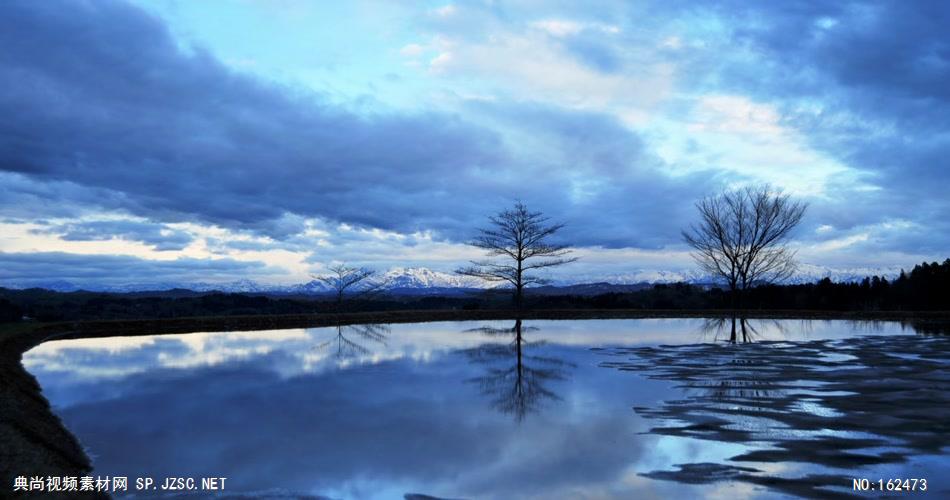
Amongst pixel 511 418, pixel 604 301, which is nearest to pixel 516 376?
pixel 511 418

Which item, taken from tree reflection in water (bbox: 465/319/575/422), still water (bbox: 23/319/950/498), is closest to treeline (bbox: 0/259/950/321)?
tree reflection in water (bbox: 465/319/575/422)

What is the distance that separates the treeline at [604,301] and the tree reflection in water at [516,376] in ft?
63.6

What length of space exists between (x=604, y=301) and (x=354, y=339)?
39389 millimetres

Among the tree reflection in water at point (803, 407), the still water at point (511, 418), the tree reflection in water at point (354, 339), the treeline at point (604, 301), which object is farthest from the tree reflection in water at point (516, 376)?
the treeline at point (604, 301)

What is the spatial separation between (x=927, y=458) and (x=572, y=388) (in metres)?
7.05

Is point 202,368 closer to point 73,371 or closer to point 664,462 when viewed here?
point 73,371

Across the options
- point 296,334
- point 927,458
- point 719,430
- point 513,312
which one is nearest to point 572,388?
point 719,430

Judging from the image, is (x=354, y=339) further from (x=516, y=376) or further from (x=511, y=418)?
(x=511, y=418)

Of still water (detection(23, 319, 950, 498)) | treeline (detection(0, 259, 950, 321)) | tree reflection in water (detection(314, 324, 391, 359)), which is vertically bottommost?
still water (detection(23, 319, 950, 498))

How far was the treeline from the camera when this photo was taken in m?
45.2

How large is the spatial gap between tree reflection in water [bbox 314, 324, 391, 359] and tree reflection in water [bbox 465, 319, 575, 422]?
4017mm

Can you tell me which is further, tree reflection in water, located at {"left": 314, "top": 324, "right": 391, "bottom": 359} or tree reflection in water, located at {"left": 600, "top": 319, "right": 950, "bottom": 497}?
tree reflection in water, located at {"left": 314, "top": 324, "right": 391, "bottom": 359}

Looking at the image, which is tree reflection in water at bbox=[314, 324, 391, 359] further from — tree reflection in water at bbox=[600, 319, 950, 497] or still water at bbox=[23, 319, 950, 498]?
tree reflection in water at bbox=[600, 319, 950, 497]

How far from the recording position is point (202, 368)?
17.7 metres
